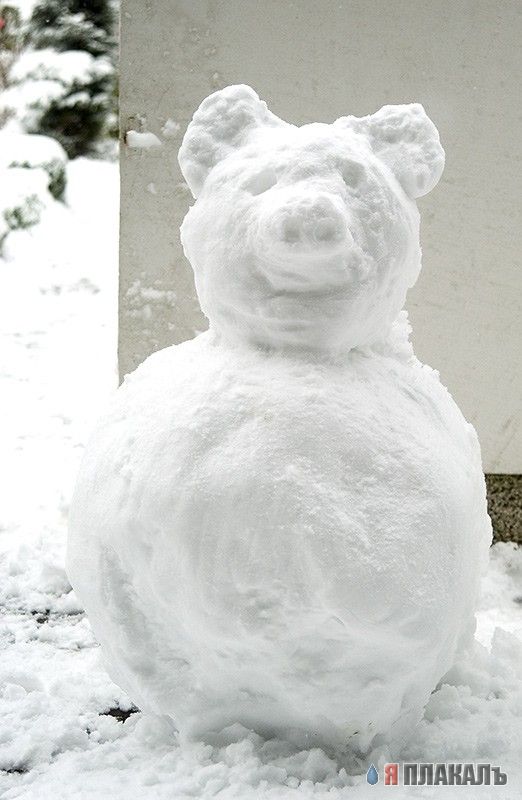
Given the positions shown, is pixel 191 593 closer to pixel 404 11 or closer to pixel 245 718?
pixel 245 718

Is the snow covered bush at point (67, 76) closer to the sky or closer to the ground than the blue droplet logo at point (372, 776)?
closer to the sky

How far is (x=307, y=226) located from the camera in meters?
1.46

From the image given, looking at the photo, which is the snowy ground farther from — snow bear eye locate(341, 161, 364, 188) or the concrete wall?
snow bear eye locate(341, 161, 364, 188)

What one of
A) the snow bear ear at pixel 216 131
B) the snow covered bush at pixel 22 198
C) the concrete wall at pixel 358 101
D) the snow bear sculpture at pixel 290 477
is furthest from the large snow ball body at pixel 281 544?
the snow covered bush at pixel 22 198

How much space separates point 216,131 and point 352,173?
10.4 inches

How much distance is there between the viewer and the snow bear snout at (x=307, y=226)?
146 centimetres

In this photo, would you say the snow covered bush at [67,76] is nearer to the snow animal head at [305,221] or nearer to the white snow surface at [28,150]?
the white snow surface at [28,150]

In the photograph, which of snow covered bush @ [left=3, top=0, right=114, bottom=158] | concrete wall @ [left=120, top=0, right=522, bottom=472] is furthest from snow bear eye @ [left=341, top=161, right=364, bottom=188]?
Result: snow covered bush @ [left=3, top=0, right=114, bottom=158]

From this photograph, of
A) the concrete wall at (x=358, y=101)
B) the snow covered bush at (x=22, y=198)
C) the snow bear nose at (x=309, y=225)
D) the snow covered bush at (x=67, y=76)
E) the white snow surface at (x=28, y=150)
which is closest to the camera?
the snow bear nose at (x=309, y=225)

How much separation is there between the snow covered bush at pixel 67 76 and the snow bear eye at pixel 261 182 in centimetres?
553

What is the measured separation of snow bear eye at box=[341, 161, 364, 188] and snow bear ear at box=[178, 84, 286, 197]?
0.68 ft

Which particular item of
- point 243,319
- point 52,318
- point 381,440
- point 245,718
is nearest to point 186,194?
point 243,319

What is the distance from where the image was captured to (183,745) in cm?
165

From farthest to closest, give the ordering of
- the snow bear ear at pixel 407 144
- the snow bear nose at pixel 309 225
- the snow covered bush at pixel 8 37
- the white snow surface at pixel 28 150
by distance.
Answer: the snow covered bush at pixel 8 37 < the white snow surface at pixel 28 150 < the snow bear ear at pixel 407 144 < the snow bear nose at pixel 309 225
